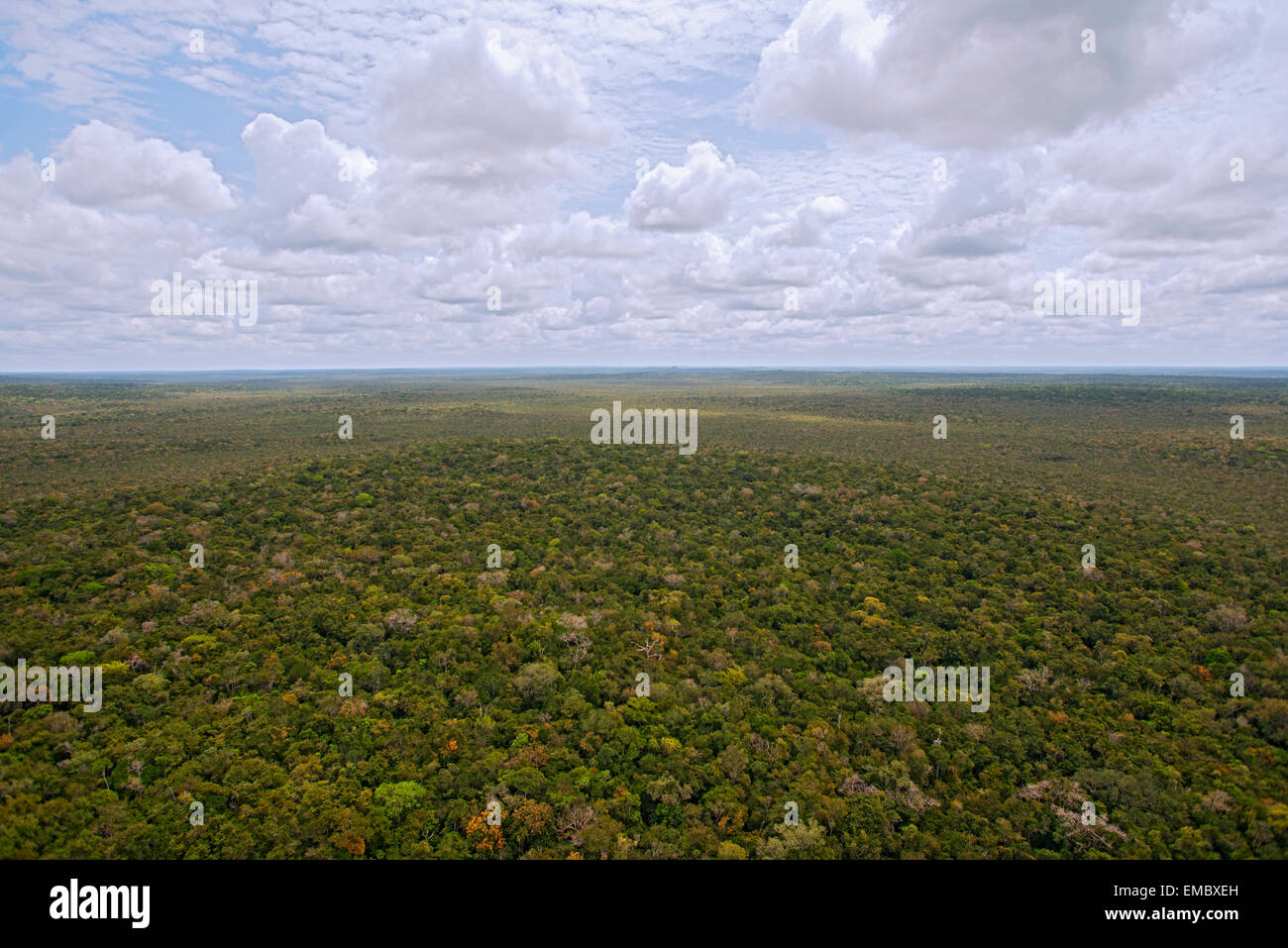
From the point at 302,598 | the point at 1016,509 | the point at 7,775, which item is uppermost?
the point at 1016,509

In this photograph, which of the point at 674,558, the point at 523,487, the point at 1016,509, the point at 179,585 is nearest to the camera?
the point at 179,585

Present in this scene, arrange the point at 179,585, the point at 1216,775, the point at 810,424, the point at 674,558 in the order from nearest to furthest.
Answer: the point at 1216,775 < the point at 179,585 < the point at 674,558 < the point at 810,424

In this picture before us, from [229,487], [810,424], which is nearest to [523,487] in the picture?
[229,487]

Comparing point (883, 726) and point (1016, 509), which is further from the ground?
point (1016, 509)

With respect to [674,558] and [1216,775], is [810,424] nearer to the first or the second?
[674,558]

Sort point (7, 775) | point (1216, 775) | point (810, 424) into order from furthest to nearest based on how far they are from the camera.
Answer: point (810, 424) → point (1216, 775) → point (7, 775)

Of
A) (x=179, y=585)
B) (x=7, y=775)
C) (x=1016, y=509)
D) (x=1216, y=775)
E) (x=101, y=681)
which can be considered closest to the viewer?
(x=7, y=775)

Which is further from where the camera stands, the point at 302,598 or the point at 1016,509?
the point at 1016,509

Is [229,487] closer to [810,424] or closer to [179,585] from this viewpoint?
[179,585]

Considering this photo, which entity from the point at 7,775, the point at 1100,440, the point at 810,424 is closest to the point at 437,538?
the point at 7,775
